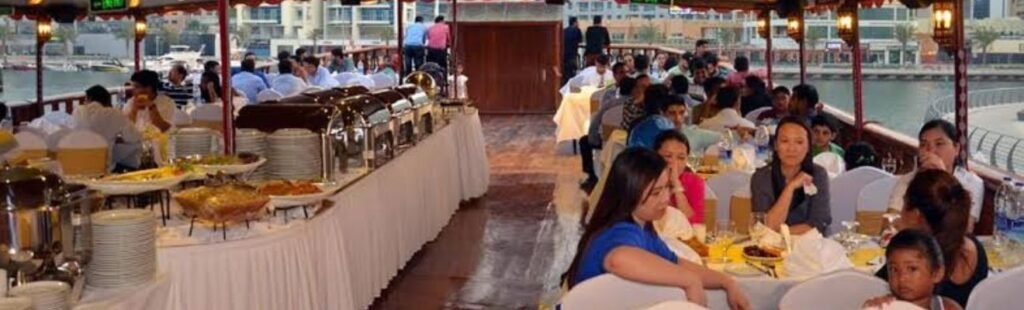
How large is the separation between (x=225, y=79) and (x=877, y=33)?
614cm

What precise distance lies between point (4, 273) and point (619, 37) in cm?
1705

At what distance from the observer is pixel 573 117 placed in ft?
42.6

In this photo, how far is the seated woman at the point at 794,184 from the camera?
5.05 meters

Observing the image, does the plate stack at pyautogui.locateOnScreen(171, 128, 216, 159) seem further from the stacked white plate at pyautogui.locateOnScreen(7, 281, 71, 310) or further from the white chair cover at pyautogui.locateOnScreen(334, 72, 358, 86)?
the white chair cover at pyautogui.locateOnScreen(334, 72, 358, 86)

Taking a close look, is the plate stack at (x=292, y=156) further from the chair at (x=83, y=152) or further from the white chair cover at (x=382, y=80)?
the white chair cover at (x=382, y=80)

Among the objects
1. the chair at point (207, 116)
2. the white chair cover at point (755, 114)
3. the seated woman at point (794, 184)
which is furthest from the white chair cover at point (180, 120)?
the seated woman at point (794, 184)

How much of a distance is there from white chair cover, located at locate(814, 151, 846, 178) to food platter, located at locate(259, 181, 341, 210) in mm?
2636

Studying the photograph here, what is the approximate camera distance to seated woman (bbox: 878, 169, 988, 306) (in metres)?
3.56

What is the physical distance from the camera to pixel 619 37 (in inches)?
775

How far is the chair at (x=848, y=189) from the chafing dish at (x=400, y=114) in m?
2.68

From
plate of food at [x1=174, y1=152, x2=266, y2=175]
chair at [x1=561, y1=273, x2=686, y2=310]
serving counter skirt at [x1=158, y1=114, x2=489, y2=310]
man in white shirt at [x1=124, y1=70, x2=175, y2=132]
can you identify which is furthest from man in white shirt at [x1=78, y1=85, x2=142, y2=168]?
chair at [x1=561, y1=273, x2=686, y2=310]

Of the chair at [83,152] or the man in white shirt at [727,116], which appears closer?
the chair at [83,152]

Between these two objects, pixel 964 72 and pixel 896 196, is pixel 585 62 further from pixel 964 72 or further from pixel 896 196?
pixel 896 196

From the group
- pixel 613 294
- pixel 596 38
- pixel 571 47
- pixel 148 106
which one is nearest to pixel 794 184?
pixel 613 294
